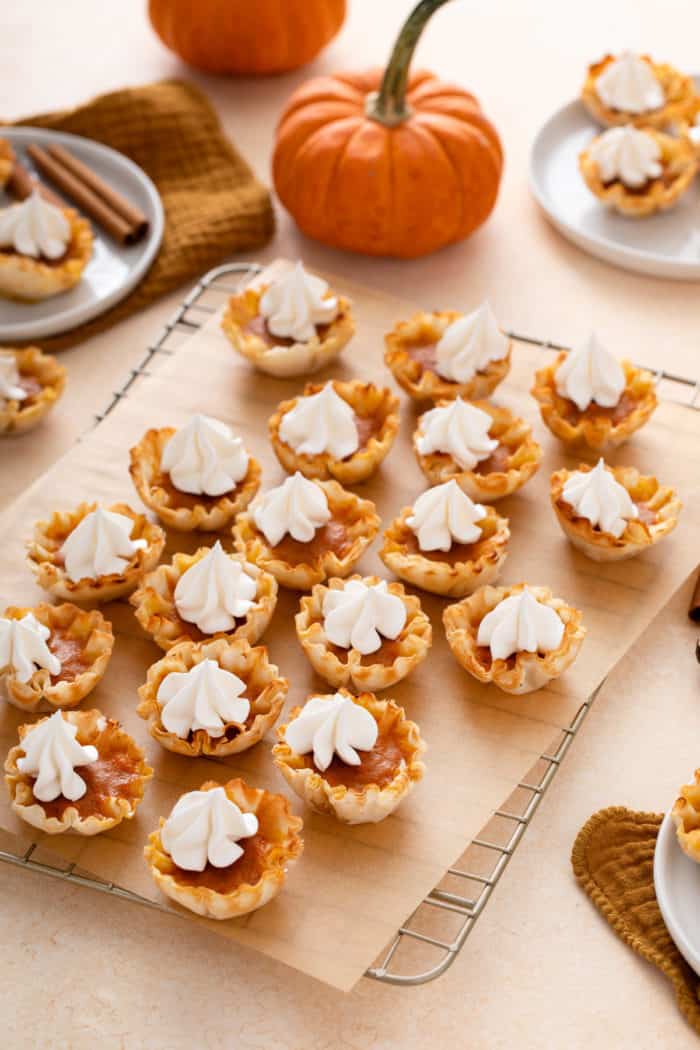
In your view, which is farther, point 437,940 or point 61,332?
point 61,332

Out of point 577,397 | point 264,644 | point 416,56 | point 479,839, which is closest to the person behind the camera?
point 479,839

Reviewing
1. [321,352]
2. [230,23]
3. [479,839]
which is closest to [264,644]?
[479,839]

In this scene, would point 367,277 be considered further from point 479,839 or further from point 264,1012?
point 264,1012

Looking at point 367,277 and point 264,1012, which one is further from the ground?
point 367,277

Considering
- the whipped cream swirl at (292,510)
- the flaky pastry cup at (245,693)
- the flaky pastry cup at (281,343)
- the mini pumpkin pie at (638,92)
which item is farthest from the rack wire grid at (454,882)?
the mini pumpkin pie at (638,92)

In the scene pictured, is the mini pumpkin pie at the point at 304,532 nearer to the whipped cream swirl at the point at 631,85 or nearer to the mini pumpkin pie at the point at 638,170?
the mini pumpkin pie at the point at 638,170

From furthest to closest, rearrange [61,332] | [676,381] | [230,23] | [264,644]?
[230,23] → [61,332] → [676,381] → [264,644]

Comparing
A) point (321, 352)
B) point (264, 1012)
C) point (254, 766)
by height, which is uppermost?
point (321, 352)

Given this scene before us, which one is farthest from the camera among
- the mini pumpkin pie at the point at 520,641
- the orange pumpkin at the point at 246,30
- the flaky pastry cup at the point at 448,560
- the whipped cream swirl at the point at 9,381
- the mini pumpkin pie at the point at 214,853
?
the orange pumpkin at the point at 246,30
